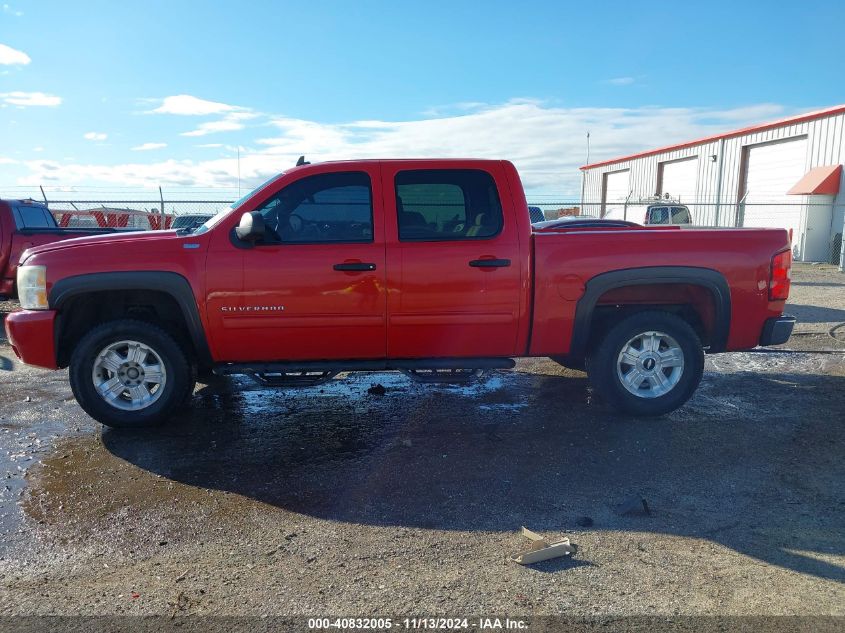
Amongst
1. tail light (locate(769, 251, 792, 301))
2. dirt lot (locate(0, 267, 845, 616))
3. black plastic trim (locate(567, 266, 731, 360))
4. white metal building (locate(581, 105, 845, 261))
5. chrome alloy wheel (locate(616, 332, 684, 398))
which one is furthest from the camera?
white metal building (locate(581, 105, 845, 261))

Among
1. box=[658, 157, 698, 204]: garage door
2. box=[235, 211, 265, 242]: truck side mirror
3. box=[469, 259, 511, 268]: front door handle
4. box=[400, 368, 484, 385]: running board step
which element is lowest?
box=[400, 368, 484, 385]: running board step

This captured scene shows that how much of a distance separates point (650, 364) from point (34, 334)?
479cm

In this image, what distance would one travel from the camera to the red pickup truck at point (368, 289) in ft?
16.0

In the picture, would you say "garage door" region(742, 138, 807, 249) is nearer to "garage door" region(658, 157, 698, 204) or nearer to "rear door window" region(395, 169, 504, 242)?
"garage door" region(658, 157, 698, 204)

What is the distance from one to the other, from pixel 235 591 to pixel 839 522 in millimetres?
3207

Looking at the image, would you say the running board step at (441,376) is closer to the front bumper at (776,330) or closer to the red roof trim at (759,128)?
the front bumper at (776,330)

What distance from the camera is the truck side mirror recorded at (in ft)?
15.4

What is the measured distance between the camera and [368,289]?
4.91 meters

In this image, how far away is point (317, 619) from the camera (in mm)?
2758

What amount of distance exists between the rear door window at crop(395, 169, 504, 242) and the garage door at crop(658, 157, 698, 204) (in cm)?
2863

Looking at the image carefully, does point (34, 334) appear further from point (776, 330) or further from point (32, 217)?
point (32, 217)

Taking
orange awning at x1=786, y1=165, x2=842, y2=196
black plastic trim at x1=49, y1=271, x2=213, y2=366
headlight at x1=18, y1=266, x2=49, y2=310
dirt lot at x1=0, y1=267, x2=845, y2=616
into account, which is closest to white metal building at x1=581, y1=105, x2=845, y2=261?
orange awning at x1=786, y1=165, x2=842, y2=196

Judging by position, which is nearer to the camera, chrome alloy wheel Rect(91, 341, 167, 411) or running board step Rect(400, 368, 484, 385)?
chrome alloy wheel Rect(91, 341, 167, 411)

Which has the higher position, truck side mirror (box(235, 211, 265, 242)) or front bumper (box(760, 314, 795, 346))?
truck side mirror (box(235, 211, 265, 242))
